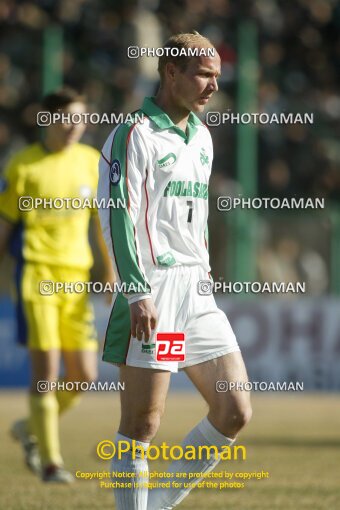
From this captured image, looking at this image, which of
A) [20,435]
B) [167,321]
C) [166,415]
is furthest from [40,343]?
[166,415]

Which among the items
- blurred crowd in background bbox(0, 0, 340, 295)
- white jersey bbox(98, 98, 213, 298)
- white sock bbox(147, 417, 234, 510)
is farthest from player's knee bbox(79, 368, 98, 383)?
blurred crowd in background bbox(0, 0, 340, 295)

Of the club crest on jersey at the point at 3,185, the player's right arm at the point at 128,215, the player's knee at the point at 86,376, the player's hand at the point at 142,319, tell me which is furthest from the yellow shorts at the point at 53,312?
the player's hand at the point at 142,319

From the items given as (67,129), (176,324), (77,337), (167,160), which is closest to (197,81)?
(167,160)

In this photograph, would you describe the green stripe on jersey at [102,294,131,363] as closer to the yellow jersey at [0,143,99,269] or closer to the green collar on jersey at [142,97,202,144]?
the green collar on jersey at [142,97,202,144]

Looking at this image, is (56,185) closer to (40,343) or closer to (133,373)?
(40,343)

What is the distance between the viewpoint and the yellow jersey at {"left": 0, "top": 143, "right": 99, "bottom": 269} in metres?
7.17

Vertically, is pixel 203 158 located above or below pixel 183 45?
below

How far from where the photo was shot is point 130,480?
4379 millimetres

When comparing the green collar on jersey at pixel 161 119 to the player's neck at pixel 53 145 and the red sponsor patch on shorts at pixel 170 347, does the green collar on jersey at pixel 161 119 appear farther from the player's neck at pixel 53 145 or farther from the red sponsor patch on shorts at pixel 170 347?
the player's neck at pixel 53 145

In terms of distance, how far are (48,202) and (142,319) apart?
10.3ft

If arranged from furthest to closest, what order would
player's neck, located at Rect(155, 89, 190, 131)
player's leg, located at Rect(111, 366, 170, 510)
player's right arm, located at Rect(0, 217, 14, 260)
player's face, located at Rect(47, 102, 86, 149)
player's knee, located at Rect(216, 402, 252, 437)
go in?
player's right arm, located at Rect(0, 217, 14, 260), player's face, located at Rect(47, 102, 86, 149), player's neck, located at Rect(155, 89, 190, 131), player's knee, located at Rect(216, 402, 252, 437), player's leg, located at Rect(111, 366, 170, 510)

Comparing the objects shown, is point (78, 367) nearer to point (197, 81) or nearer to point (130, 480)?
point (130, 480)

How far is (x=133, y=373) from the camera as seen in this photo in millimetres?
4316

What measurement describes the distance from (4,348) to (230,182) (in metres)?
3.47
